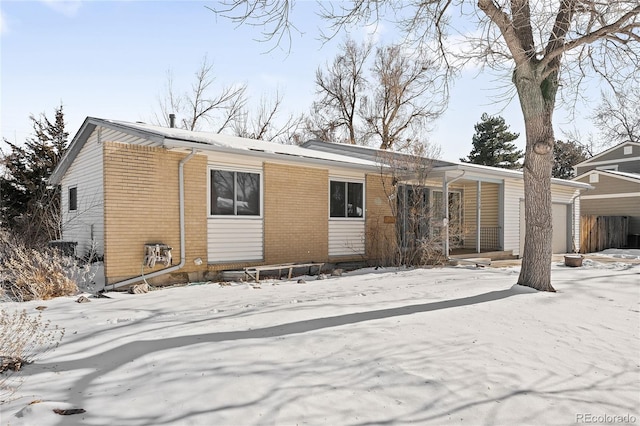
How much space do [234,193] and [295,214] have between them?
185 cm

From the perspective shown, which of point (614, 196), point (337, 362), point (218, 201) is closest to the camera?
point (337, 362)

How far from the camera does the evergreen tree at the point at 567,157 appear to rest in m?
42.1

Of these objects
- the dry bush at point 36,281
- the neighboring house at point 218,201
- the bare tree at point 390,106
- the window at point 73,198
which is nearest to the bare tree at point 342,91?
the bare tree at point 390,106

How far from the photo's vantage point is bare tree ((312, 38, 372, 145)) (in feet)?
101

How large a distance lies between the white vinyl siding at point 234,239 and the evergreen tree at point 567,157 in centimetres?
4048

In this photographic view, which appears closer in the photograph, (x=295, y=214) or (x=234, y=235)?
(x=234, y=235)

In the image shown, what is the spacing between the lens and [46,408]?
3076mm

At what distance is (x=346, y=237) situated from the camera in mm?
12516

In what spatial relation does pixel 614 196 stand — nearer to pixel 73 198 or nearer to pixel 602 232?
pixel 602 232

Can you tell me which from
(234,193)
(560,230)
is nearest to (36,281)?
(234,193)

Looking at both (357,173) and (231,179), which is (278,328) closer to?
(231,179)

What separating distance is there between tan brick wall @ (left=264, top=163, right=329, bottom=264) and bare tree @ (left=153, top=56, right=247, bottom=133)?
18047 millimetres

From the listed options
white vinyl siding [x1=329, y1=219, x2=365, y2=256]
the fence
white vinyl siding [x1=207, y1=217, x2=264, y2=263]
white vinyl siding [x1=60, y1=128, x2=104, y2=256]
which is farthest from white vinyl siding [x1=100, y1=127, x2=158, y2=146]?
the fence

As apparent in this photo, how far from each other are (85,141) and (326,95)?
21933mm
